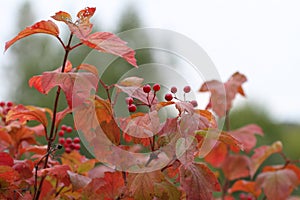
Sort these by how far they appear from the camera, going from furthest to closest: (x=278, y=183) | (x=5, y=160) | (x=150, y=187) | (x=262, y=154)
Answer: (x=262, y=154) → (x=278, y=183) → (x=5, y=160) → (x=150, y=187)

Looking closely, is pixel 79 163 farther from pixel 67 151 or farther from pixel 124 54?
pixel 124 54

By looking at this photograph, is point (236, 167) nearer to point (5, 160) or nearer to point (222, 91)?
point (222, 91)

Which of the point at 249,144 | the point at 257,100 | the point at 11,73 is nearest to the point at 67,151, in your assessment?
the point at 249,144

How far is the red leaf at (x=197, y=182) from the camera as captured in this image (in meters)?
0.70

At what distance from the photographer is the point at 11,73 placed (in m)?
7.73

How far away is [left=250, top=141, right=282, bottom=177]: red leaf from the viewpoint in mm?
1209

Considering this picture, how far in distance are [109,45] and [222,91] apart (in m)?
0.42

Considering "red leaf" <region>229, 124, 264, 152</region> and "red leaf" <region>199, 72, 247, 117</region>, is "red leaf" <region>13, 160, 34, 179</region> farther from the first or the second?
"red leaf" <region>229, 124, 264, 152</region>

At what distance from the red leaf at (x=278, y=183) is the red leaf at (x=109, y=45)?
1.62ft

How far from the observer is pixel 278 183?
41.8 inches

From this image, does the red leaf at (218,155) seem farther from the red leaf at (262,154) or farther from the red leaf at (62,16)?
the red leaf at (62,16)

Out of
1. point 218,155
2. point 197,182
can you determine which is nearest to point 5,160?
point 197,182

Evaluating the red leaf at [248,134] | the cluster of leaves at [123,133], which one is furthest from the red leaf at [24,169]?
the red leaf at [248,134]

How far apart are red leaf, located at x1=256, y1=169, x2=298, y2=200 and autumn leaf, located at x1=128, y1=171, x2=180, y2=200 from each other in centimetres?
41
